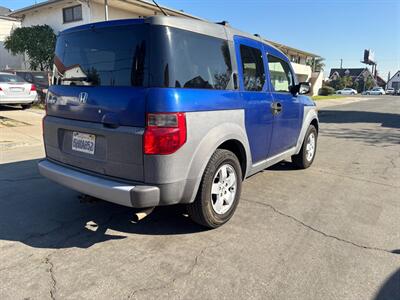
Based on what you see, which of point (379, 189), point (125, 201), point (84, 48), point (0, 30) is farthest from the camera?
point (0, 30)

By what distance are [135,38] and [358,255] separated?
111 inches

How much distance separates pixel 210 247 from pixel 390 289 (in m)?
1.51

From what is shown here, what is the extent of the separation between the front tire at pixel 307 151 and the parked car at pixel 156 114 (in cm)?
205

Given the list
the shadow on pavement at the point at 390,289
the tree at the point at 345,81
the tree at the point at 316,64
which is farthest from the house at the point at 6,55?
the tree at the point at 345,81

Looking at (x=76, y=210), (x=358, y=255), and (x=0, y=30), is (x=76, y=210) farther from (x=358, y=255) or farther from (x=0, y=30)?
(x=0, y=30)

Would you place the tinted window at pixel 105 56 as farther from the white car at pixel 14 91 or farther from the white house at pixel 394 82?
the white house at pixel 394 82

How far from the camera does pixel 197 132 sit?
120 inches

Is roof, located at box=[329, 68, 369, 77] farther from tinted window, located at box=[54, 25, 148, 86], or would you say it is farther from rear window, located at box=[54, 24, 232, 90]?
tinted window, located at box=[54, 25, 148, 86]

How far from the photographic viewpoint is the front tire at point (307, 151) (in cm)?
584

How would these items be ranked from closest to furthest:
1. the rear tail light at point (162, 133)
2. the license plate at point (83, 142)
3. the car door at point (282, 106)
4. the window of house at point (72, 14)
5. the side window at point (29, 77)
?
1. the rear tail light at point (162, 133)
2. the license plate at point (83, 142)
3. the car door at point (282, 106)
4. the side window at point (29, 77)
5. the window of house at point (72, 14)

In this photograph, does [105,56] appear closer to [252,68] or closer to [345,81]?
[252,68]

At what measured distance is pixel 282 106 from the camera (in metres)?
4.65

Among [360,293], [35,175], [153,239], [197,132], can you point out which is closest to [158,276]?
[153,239]

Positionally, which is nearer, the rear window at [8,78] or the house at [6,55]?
the rear window at [8,78]
